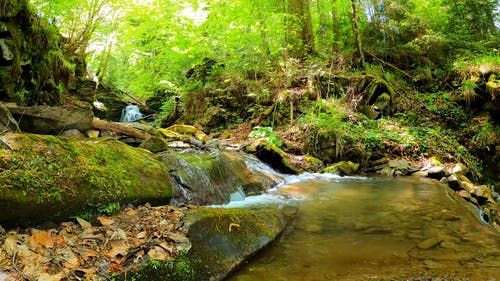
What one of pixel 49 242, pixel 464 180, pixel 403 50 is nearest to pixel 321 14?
pixel 403 50

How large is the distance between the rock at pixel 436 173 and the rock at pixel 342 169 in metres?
1.77

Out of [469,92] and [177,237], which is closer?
[177,237]

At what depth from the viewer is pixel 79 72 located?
1221 centimetres

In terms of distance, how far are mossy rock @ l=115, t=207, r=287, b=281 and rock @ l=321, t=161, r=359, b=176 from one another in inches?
182

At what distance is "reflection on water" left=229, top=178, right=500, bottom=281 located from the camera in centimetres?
278

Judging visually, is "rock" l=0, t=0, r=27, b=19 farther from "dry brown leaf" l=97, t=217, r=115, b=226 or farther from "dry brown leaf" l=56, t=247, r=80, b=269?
"dry brown leaf" l=56, t=247, r=80, b=269

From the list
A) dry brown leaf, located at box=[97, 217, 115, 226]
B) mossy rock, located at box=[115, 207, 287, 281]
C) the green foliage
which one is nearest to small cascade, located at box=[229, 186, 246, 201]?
mossy rock, located at box=[115, 207, 287, 281]

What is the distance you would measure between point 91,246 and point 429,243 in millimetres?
3229

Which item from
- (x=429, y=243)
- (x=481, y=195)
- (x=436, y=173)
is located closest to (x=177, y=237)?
(x=429, y=243)

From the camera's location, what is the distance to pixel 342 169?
27.7 feet

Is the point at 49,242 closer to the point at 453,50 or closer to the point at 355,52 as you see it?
the point at 355,52

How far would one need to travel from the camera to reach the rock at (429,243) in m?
3.36

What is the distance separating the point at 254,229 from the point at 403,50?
11.8 metres

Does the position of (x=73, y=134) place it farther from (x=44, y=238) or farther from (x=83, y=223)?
(x=44, y=238)
